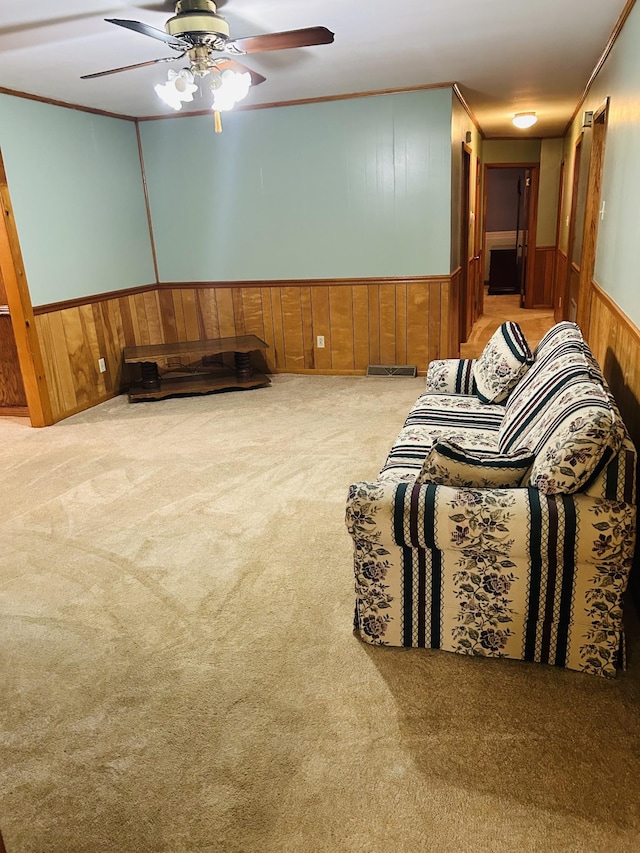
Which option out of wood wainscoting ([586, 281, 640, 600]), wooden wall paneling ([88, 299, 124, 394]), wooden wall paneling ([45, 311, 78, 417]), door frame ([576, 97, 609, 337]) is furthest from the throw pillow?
wooden wall paneling ([88, 299, 124, 394])

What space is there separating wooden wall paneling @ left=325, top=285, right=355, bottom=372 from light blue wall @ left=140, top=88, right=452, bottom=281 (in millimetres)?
178

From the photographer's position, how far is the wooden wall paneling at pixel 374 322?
558 centimetres

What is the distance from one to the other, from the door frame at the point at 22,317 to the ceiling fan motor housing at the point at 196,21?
2164mm

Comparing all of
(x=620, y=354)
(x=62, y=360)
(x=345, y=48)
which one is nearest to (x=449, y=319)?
(x=345, y=48)

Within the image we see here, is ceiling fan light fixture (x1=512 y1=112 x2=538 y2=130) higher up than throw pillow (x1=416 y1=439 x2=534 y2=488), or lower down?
higher up

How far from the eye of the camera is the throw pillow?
192 cm

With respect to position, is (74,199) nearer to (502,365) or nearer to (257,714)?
(502,365)

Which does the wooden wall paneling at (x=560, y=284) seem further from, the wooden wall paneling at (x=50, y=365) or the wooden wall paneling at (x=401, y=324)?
the wooden wall paneling at (x=50, y=365)

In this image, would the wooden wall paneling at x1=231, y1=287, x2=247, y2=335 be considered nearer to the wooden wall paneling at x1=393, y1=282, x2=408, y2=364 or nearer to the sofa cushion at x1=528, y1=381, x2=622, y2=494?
the wooden wall paneling at x1=393, y1=282, x2=408, y2=364

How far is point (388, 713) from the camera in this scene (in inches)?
73.2

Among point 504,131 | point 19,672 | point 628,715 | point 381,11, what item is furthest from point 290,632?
point 504,131

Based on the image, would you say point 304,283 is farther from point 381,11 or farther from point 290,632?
point 290,632

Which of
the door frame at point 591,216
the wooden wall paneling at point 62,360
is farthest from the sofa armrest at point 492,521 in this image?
the wooden wall paneling at point 62,360

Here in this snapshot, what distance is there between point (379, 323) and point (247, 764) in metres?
4.42
